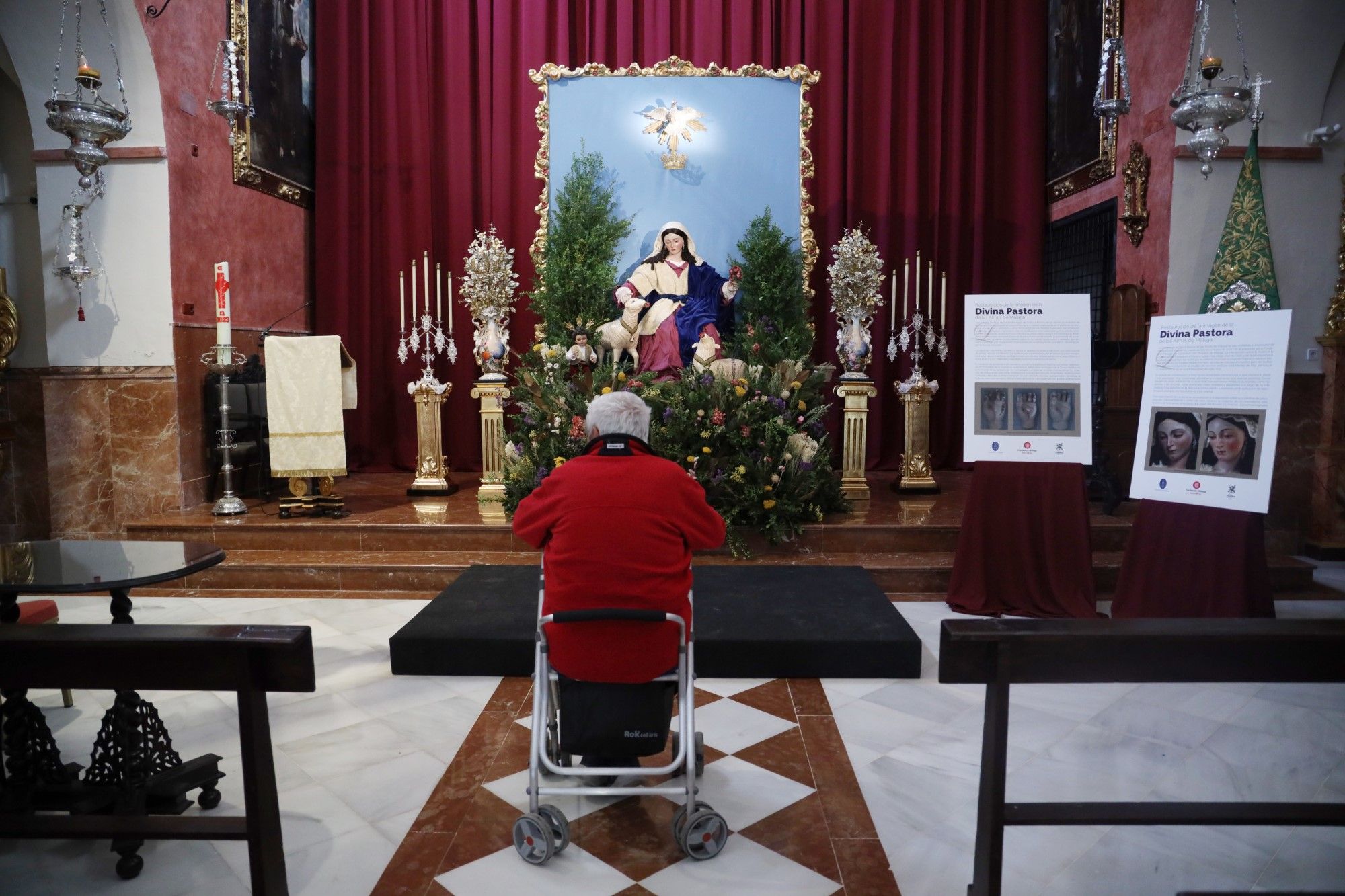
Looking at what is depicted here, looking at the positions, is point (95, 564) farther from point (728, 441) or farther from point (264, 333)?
point (264, 333)

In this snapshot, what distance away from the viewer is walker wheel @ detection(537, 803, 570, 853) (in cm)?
239

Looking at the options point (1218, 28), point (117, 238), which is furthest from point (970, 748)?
point (117, 238)

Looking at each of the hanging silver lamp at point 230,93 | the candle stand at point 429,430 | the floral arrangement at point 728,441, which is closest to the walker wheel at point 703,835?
the floral arrangement at point 728,441

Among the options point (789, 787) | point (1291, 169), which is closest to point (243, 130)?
point (789, 787)

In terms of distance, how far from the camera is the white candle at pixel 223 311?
5.75m

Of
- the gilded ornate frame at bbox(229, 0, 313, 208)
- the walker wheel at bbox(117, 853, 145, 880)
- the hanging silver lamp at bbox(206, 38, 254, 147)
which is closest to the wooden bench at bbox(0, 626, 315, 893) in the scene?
the walker wheel at bbox(117, 853, 145, 880)

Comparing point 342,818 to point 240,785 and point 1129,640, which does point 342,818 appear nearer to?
point 240,785

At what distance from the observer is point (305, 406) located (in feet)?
19.7

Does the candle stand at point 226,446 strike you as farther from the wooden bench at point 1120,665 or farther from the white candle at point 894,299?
the wooden bench at point 1120,665

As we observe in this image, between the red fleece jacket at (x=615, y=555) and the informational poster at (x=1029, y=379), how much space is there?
106 inches

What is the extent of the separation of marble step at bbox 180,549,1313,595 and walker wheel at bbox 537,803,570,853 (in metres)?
2.90

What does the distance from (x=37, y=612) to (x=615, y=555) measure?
94.8 inches

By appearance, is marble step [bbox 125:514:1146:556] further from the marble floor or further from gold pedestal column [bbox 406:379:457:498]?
the marble floor

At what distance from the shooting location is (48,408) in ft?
19.6
